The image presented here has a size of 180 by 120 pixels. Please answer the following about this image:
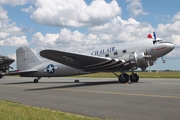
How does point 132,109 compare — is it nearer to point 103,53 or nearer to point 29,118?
point 29,118

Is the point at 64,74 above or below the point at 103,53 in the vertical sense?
below

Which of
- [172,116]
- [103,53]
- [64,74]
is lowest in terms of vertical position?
[172,116]

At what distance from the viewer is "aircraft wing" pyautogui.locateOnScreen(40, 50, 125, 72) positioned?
770 inches

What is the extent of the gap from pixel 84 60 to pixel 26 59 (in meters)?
9.60

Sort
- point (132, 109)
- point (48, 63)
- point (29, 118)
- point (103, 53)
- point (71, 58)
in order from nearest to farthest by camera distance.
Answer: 1. point (29, 118)
2. point (132, 109)
3. point (71, 58)
4. point (103, 53)
5. point (48, 63)

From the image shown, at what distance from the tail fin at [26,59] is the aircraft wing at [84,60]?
6.72m

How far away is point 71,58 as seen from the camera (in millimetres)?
20641

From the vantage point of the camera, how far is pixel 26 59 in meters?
27.7

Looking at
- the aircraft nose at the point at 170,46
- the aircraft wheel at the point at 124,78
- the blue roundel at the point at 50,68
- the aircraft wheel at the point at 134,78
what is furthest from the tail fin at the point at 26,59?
the aircraft nose at the point at 170,46

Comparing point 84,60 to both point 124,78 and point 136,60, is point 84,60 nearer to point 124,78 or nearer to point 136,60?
point 124,78

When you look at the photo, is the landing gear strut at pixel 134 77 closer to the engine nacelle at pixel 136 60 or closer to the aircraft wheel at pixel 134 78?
the aircraft wheel at pixel 134 78

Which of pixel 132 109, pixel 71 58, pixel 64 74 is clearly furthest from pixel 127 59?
pixel 132 109

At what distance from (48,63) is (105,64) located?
24.3 feet

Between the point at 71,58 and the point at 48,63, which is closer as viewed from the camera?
the point at 71,58
